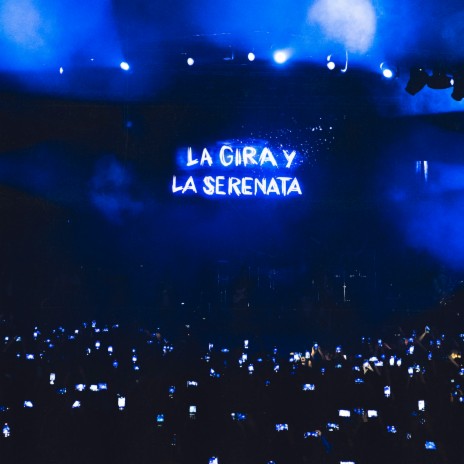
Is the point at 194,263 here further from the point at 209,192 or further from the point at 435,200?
the point at 435,200

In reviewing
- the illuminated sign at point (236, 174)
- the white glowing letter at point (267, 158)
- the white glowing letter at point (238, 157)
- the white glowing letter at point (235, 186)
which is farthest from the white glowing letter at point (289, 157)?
the white glowing letter at point (235, 186)

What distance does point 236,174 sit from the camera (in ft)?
31.7

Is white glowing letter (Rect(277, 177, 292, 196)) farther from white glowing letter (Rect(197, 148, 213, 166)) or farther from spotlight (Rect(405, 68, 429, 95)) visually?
spotlight (Rect(405, 68, 429, 95))

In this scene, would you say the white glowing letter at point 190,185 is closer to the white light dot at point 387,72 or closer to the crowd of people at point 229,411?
the white light dot at point 387,72

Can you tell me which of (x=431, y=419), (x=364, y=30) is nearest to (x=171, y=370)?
(x=431, y=419)

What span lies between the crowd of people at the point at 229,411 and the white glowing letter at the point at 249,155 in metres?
5.67

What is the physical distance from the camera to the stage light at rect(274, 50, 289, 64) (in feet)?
25.0

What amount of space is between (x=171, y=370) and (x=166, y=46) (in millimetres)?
5016

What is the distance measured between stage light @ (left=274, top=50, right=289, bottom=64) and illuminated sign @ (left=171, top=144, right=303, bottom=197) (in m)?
2.18

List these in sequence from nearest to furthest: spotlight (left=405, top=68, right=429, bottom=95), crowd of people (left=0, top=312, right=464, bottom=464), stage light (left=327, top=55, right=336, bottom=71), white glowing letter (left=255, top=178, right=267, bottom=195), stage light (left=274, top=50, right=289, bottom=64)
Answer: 1. crowd of people (left=0, top=312, right=464, bottom=464)
2. spotlight (left=405, top=68, right=429, bottom=95)
3. stage light (left=327, top=55, right=336, bottom=71)
4. stage light (left=274, top=50, right=289, bottom=64)
5. white glowing letter (left=255, top=178, right=267, bottom=195)

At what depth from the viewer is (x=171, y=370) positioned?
13.6ft

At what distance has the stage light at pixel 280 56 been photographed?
7609 mm

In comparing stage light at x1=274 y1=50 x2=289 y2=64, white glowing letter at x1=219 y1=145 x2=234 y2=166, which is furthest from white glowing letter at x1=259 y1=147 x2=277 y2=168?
stage light at x1=274 y1=50 x2=289 y2=64

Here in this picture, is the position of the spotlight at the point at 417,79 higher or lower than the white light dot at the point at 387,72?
lower
